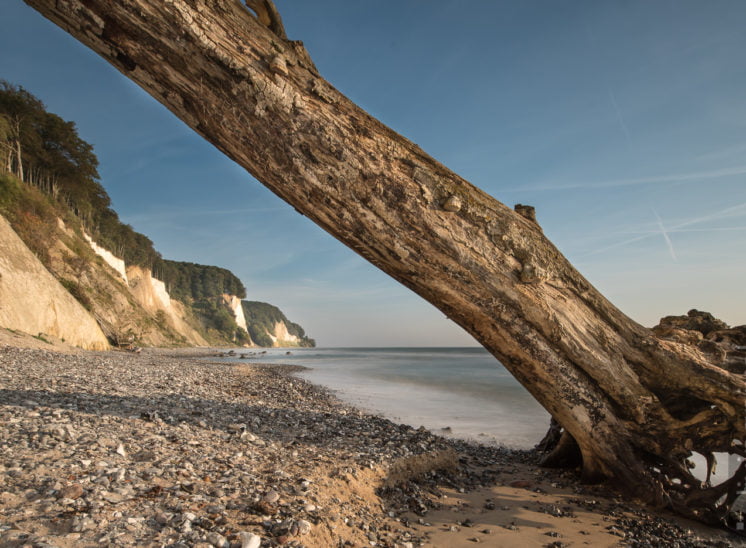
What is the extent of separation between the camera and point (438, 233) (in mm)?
3479

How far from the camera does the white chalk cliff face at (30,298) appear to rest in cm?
1264

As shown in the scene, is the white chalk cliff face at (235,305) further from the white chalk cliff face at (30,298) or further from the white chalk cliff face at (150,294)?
the white chalk cliff face at (30,298)

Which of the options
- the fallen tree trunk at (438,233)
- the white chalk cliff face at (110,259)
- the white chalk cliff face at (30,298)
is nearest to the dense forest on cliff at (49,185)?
the white chalk cliff face at (110,259)

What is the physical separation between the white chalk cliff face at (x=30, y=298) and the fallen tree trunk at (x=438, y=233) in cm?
1473

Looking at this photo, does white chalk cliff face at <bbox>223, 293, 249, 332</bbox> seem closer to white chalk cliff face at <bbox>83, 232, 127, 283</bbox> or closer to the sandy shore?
white chalk cliff face at <bbox>83, 232, 127, 283</bbox>

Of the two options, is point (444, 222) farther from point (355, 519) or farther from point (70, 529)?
point (70, 529)

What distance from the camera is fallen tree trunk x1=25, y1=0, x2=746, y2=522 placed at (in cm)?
287

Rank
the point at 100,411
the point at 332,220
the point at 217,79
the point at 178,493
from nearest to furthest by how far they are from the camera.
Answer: the point at 178,493 → the point at 217,79 → the point at 332,220 → the point at 100,411

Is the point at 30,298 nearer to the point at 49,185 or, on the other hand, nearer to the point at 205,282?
the point at 49,185

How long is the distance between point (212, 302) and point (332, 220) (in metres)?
83.2

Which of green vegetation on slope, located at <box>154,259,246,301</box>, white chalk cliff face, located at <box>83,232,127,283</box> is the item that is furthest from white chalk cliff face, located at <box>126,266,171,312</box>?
green vegetation on slope, located at <box>154,259,246,301</box>

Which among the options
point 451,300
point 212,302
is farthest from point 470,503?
point 212,302

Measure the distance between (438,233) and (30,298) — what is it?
55.5 ft

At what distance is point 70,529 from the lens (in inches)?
75.3
